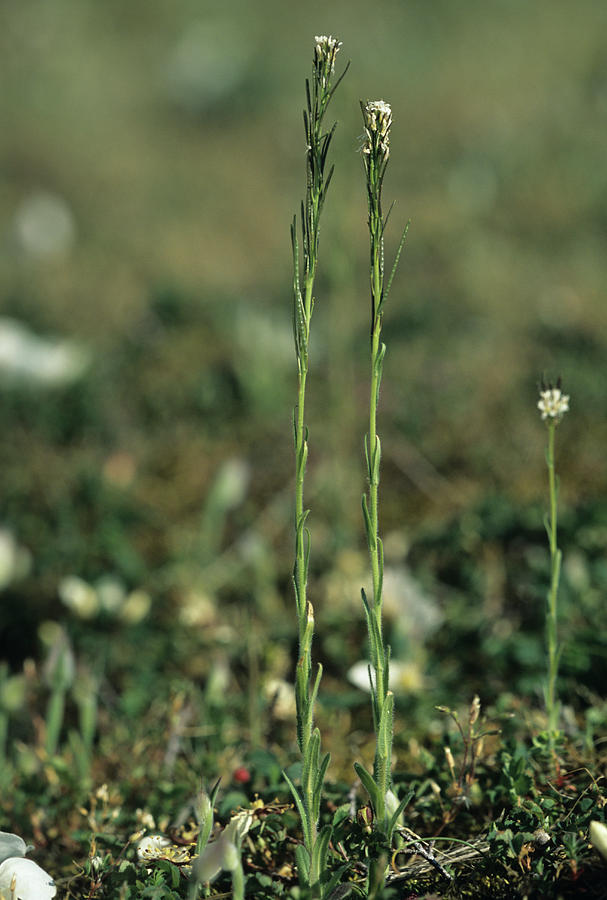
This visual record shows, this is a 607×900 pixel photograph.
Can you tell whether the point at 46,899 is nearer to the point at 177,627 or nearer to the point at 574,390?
the point at 177,627

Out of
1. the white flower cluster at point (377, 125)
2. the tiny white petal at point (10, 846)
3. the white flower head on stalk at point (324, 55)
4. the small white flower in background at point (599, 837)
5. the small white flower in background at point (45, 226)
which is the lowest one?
the tiny white petal at point (10, 846)

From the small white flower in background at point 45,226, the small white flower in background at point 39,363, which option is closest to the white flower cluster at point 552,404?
the small white flower in background at point 39,363

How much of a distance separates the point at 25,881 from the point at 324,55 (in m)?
1.11

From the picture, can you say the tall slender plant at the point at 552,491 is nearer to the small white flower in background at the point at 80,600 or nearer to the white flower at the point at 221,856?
the white flower at the point at 221,856

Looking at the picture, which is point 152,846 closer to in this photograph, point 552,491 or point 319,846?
point 319,846

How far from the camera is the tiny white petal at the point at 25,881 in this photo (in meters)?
1.15

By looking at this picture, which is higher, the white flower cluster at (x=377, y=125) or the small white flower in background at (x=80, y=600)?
the white flower cluster at (x=377, y=125)

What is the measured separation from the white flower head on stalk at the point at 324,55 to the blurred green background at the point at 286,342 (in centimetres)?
118

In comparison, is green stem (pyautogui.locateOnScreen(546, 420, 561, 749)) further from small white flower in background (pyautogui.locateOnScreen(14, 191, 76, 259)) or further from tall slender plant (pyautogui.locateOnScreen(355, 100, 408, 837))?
small white flower in background (pyautogui.locateOnScreen(14, 191, 76, 259))

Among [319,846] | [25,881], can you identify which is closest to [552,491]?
[319,846]

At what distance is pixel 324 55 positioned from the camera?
38.5 inches

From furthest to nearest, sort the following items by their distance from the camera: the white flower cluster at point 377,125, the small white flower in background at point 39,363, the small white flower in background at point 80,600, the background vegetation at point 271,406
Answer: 1. the small white flower in background at point 39,363
2. the small white flower in background at point 80,600
3. the background vegetation at point 271,406
4. the white flower cluster at point 377,125

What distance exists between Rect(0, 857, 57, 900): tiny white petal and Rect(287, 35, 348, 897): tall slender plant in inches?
14.2

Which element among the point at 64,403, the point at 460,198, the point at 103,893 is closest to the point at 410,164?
the point at 460,198
